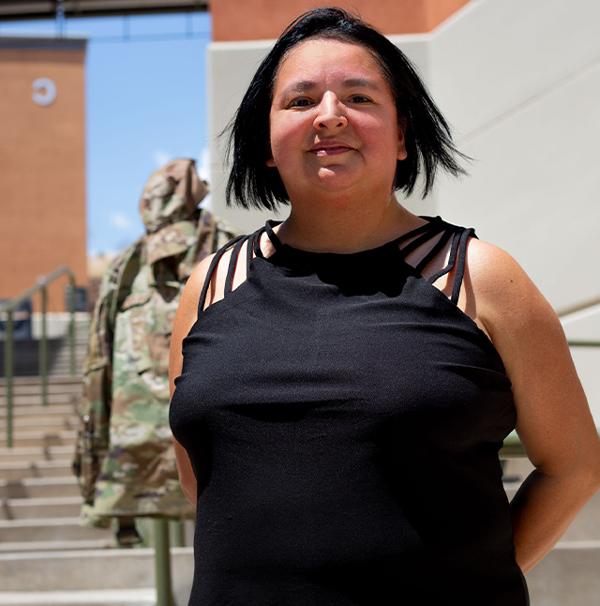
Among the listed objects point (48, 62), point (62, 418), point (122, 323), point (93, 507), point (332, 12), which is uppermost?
point (48, 62)

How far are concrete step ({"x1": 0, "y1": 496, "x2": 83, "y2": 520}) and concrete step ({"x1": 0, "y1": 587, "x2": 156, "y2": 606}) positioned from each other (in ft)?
6.03

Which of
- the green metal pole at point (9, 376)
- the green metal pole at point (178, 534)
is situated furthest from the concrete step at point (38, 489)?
the green metal pole at point (178, 534)

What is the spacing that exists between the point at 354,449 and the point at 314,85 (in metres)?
0.52

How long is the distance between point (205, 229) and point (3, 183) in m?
17.6

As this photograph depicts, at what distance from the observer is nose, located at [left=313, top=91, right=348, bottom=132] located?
1.52 meters

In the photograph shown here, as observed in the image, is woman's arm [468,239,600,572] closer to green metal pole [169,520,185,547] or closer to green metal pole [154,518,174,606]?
green metal pole [154,518,174,606]

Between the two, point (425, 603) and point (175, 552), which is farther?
point (175, 552)

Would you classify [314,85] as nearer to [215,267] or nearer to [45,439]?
[215,267]

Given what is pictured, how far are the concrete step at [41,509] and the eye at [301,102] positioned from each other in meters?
5.30

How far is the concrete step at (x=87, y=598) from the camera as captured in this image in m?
4.42

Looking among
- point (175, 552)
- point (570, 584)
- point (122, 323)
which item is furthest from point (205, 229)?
point (570, 584)

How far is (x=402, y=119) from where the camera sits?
166 cm

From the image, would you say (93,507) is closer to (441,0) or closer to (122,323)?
(122,323)

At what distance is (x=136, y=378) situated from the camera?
4.11m
